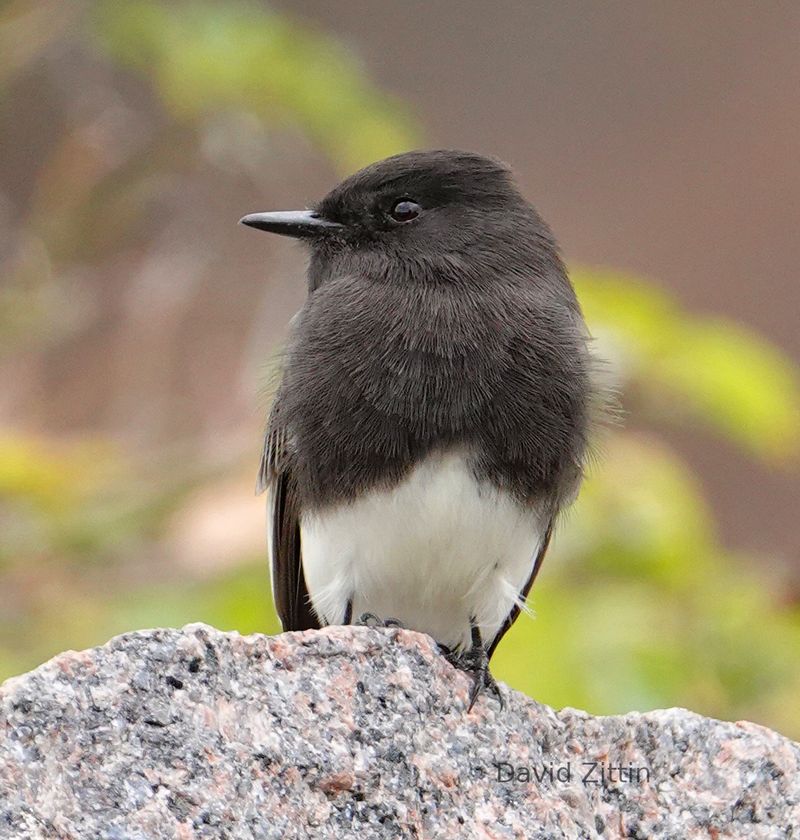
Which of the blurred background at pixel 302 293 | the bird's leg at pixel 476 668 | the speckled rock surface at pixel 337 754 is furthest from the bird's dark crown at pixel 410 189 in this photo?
the speckled rock surface at pixel 337 754

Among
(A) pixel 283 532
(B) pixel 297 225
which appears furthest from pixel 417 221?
(A) pixel 283 532

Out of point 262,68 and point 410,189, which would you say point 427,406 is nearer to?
point 410,189

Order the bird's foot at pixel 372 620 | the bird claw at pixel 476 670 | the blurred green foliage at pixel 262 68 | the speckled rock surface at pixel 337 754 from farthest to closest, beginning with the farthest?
1. the blurred green foliage at pixel 262 68
2. the bird's foot at pixel 372 620
3. the bird claw at pixel 476 670
4. the speckled rock surface at pixel 337 754

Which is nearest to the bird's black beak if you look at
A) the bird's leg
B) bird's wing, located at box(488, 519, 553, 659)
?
bird's wing, located at box(488, 519, 553, 659)

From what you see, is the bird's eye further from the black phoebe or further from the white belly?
the white belly

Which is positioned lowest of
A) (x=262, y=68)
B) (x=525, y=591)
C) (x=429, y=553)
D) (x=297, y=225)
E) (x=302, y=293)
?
(x=429, y=553)

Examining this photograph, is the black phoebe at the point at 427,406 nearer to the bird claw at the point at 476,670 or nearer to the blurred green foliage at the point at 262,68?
the bird claw at the point at 476,670

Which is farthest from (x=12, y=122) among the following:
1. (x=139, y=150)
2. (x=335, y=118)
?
(x=335, y=118)
